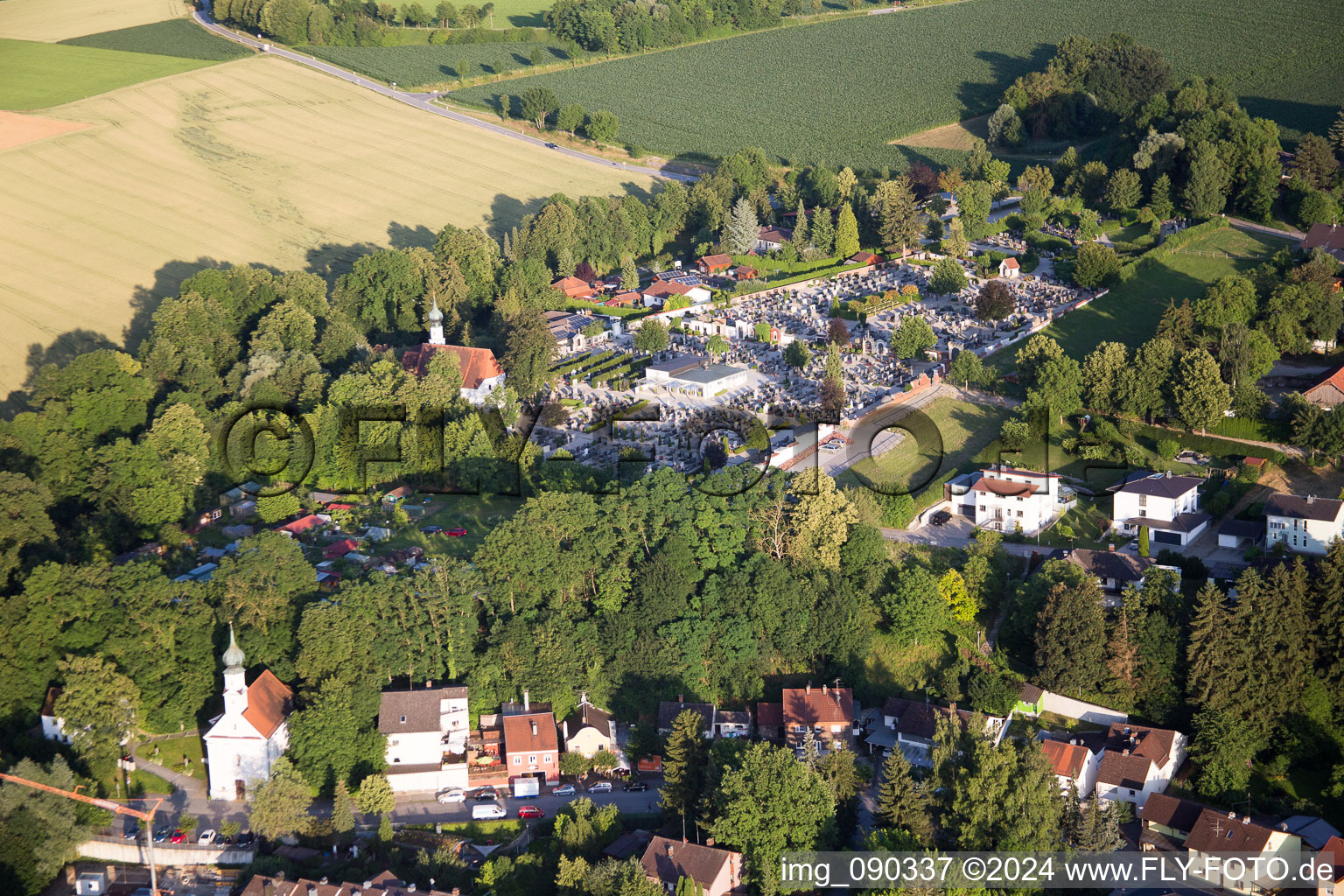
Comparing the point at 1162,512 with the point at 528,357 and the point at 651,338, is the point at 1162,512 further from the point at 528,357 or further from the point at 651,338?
the point at 528,357

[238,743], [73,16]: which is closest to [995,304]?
[238,743]


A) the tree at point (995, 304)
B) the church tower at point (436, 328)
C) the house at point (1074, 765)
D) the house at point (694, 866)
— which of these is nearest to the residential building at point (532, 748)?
the house at point (694, 866)

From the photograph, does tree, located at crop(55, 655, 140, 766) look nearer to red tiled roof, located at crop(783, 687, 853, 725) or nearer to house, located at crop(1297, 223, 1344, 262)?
red tiled roof, located at crop(783, 687, 853, 725)

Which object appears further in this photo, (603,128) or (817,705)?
(603,128)

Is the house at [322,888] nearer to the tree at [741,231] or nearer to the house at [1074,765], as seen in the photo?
the house at [1074,765]

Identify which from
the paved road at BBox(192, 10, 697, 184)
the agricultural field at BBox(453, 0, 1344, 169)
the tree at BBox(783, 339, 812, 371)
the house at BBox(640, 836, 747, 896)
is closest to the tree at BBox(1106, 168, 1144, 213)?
the agricultural field at BBox(453, 0, 1344, 169)

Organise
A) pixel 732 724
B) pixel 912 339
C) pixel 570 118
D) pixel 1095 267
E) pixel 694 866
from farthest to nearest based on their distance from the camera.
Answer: pixel 570 118
pixel 1095 267
pixel 912 339
pixel 732 724
pixel 694 866
